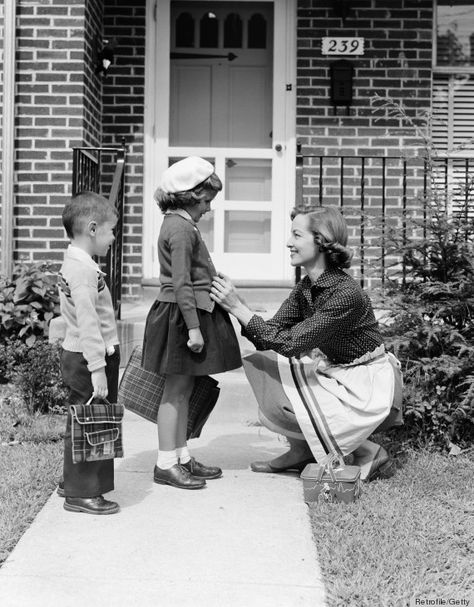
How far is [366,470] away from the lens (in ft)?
12.2

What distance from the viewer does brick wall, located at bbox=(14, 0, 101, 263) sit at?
6160mm

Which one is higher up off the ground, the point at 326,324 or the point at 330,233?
the point at 330,233

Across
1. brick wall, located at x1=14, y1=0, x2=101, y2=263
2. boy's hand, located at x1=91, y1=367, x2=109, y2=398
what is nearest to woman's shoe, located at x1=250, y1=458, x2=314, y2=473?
boy's hand, located at x1=91, y1=367, x2=109, y2=398

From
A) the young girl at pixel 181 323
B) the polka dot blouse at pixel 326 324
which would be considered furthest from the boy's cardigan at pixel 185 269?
the polka dot blouse at pixel 326 324

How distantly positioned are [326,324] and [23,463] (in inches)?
58.7

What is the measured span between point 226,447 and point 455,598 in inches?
74.5

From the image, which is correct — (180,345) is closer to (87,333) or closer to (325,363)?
(87,333)

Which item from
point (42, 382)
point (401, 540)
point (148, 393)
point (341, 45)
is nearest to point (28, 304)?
point (42, 382)

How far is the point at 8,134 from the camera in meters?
6.11

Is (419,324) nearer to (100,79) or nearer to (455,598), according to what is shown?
(455,598)

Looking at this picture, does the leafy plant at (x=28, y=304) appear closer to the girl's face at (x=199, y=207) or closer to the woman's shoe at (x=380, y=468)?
the girl's face at (x=199, y=207)

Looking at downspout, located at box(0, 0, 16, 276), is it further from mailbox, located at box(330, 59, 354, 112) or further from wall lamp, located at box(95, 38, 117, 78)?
mailbox, located at box(330, 59, 354, 112)

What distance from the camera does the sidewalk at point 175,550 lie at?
8.41ft

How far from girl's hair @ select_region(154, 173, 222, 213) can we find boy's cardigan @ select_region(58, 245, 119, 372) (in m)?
0.50
